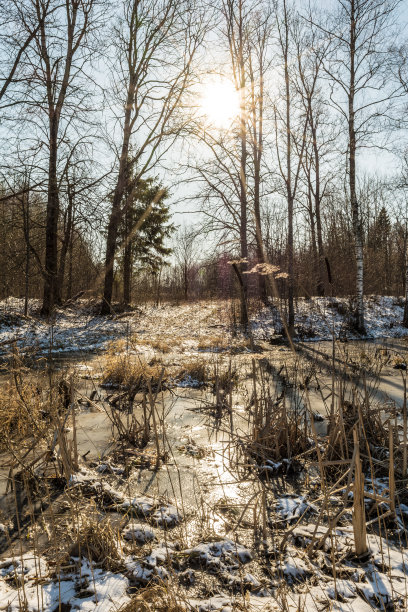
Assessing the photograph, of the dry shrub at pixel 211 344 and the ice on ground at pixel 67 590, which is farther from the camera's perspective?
the dry shrub at pixel 211 344

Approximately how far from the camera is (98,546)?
2.17 metres

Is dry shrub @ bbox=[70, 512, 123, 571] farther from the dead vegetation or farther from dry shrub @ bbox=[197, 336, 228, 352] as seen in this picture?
dry shrub @ bbox=[197, 336, 228, 352]

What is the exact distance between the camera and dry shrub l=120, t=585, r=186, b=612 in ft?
5.62

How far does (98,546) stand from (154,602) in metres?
0.54

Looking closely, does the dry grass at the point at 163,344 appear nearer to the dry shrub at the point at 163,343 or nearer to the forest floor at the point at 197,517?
the dry shrub at the point at 163,343

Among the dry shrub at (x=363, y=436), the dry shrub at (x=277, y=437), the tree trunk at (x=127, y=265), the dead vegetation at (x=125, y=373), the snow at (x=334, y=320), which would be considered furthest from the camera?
the tree trunk at (x=127, y=265)

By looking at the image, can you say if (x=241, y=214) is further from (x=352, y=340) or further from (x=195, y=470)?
(x=195, y=470)

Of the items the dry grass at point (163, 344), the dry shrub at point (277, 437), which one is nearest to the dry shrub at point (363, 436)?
the dry shrub at point (277, 437)

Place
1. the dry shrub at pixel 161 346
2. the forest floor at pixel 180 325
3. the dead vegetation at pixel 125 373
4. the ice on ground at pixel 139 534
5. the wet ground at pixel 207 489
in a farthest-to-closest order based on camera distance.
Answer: the forest floor at pixel 180 325
the dry shrub at pixel 161 346
the dead vegetation at pixel 125 373
the ice on ground at pixel 139 534
the wet ground at pixel 207 489

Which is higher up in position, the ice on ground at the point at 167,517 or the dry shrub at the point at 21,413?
the dry shrub at the point at 21,413

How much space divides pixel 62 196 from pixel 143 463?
31.1ft

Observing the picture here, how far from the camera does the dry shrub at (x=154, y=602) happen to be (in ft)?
5.62

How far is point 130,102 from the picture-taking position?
49.0ft

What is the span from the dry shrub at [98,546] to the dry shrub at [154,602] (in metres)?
0.33
